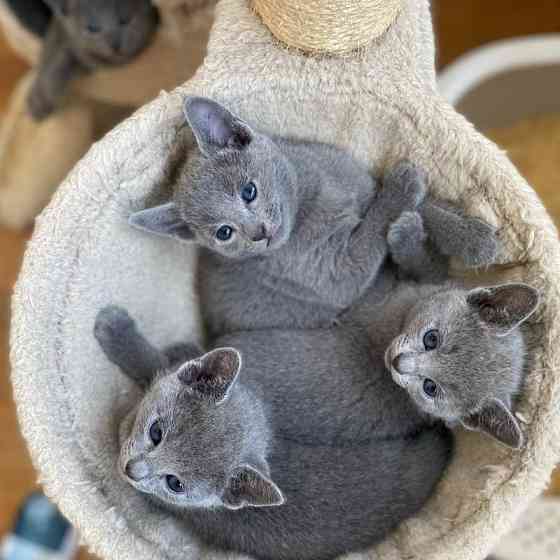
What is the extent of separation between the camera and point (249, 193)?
1413mm

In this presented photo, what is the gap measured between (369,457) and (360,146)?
0.68 meters

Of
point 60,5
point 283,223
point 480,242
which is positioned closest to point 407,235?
point 480,242

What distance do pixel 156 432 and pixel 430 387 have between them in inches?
21.4

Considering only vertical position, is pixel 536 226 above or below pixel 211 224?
above

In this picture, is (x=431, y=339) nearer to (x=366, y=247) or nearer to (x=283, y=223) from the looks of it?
(x=366, y=247)

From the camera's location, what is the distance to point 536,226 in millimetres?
1312

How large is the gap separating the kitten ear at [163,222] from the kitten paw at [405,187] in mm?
446

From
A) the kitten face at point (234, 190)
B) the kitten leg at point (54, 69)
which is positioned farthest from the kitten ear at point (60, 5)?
the kitten face at point (234, 190)

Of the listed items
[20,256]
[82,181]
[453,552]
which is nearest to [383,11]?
[82,181]

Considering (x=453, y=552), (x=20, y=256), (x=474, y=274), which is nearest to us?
(x=453, y=552)

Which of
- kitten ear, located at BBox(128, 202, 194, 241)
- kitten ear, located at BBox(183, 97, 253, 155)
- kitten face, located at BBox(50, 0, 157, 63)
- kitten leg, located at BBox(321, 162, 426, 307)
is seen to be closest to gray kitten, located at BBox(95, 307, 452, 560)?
kitten leg, located at BBox(321, 162, 426, 307)

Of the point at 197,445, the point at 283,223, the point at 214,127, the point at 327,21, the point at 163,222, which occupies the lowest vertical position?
the point at 197,445

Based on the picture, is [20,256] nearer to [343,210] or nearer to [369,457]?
[343,210]

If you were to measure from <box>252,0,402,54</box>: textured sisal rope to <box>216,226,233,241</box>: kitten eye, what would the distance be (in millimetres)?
396
